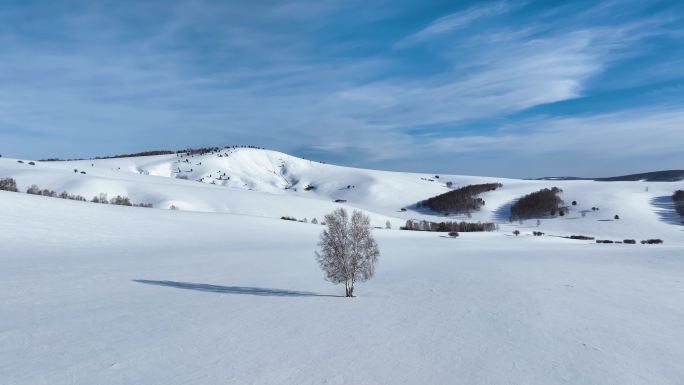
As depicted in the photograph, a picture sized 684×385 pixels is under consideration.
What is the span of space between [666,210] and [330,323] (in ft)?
377

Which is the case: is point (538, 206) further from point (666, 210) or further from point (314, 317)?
point (314, 317)

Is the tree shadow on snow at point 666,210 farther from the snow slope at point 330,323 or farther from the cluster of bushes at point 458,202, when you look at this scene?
the snow slope at point 330,323

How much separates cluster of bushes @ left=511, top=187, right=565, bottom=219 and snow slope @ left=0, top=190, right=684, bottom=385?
275ft

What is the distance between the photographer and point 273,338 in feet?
33.9

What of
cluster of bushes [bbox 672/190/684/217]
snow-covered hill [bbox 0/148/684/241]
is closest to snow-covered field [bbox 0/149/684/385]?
snow-covered hill [bbox 0/148/684/241]

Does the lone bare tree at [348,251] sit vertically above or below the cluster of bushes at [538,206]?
below

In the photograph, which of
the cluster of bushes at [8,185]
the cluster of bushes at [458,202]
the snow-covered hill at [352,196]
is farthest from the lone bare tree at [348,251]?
the cluster of bushes at [458,202]

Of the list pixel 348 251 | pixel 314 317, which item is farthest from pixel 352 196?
pixel 314 317

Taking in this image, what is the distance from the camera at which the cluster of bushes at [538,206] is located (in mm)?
104625

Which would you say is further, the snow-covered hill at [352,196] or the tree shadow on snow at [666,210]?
the tree shadow on snow at [666,210]

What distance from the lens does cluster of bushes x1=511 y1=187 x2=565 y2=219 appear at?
343 feet

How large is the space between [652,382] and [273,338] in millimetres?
7836

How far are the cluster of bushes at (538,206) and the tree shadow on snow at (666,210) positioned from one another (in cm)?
1966

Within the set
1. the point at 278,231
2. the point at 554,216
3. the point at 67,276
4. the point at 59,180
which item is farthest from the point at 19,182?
the point at 554,216
